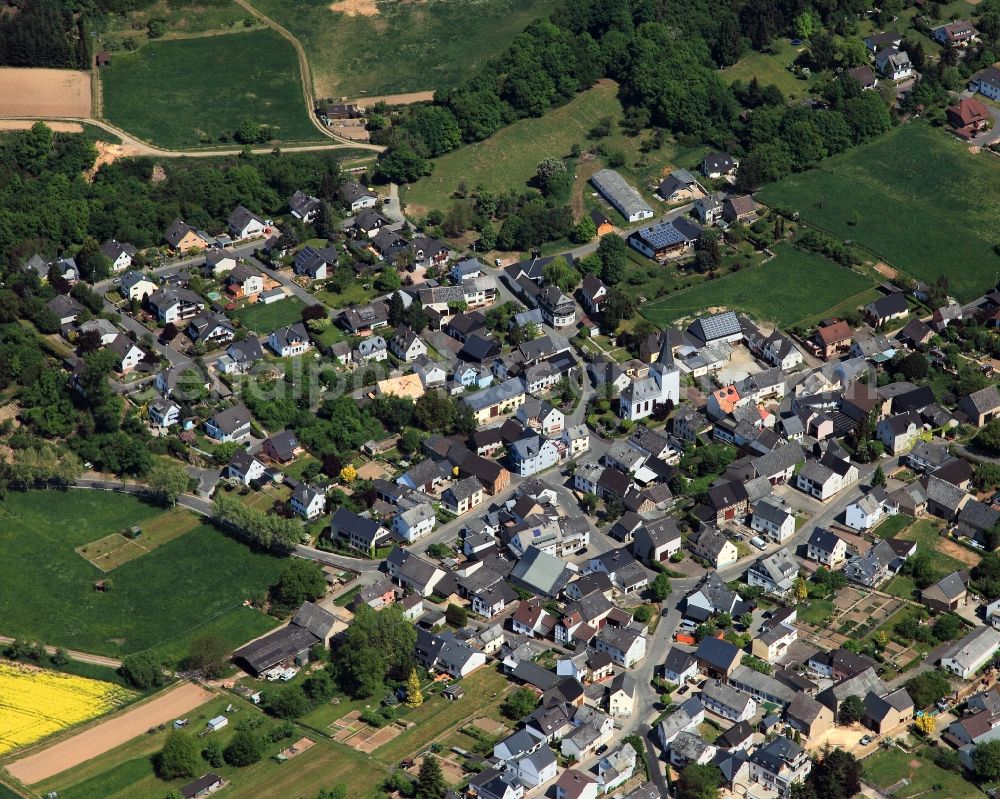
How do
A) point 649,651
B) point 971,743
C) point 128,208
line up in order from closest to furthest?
1. point 971,743
2. point 649,651
3. point 128,208

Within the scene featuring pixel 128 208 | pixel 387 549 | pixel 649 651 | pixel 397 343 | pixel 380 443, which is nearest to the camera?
pixel 649 651

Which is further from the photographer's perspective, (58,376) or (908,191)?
(908,191)

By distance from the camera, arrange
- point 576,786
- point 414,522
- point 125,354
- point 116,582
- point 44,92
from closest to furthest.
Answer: point 576,786, point 116,582, point 414,522, point 125,354, point 44,92

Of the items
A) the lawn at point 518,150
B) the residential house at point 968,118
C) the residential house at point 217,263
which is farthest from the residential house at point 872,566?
the residential house at point 968,118

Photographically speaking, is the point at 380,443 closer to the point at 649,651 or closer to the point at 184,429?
the point at 184,429

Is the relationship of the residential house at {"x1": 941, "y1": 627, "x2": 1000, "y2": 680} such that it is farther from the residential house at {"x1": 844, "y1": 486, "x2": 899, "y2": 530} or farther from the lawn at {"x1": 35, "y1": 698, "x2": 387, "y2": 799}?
the lawn at {"x1": 35, "y1": 698, "x2": 387, "y2": 799}

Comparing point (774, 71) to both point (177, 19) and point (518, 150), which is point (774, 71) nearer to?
point (518, 150)

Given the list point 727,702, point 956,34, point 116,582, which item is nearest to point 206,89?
point 116,582

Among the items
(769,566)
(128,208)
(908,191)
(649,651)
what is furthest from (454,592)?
(908,191)
